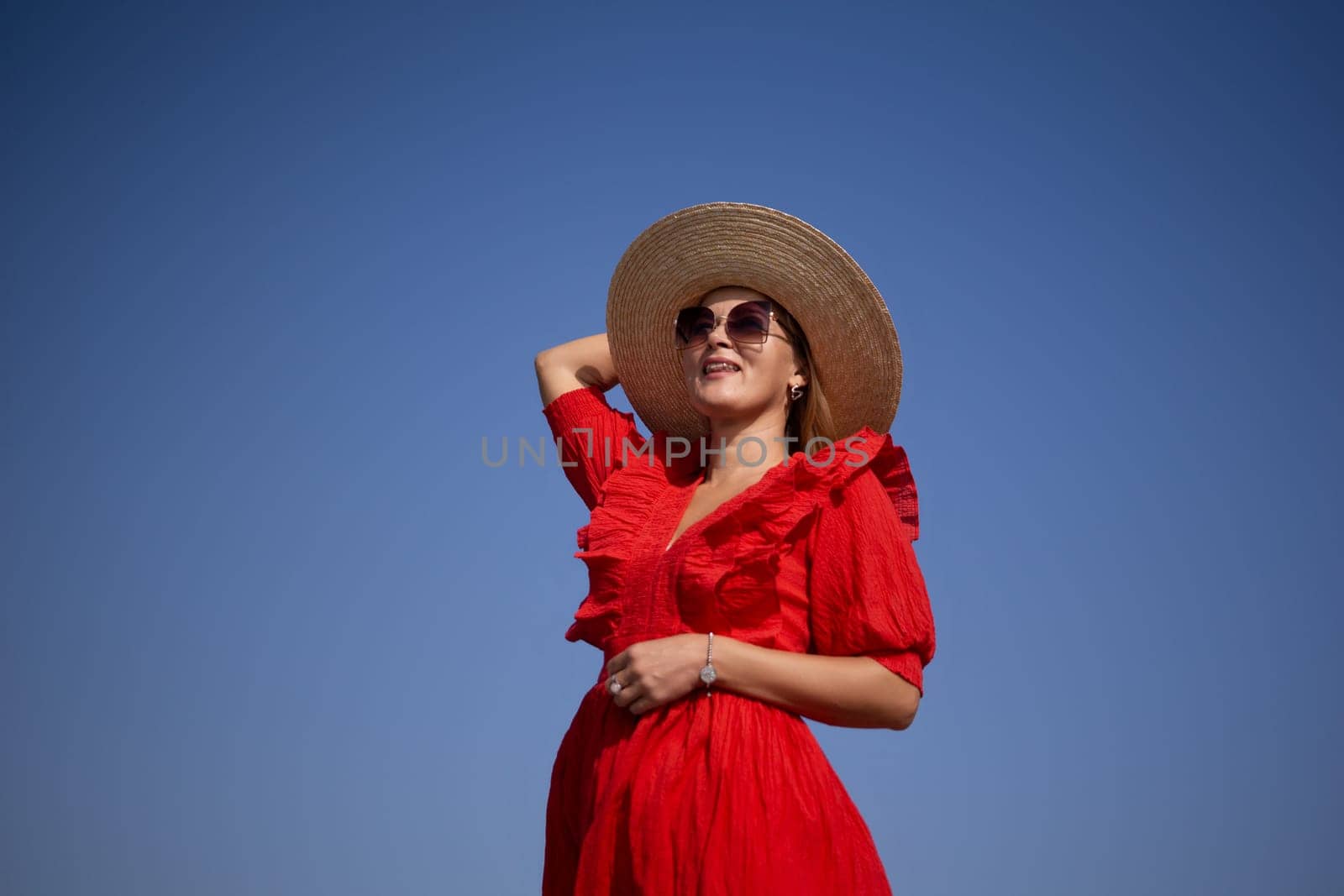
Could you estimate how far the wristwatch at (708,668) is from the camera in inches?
111

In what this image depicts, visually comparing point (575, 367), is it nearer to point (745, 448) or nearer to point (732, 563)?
point (745, 448)

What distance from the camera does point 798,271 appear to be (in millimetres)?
3477

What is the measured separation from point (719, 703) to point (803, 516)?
522 millimetres

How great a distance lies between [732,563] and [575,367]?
1171 millimetres

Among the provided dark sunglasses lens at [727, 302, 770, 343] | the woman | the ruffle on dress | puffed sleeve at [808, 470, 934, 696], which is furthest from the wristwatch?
dark sunglasses lens at [727, 302, 770, 343]

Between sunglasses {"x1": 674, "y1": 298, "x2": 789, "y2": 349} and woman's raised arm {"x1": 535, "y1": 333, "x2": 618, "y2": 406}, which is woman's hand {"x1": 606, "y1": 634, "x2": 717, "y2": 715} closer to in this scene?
sunglasses {"x1": 674, "y1": 298, "x2": 789, "y2": 349}

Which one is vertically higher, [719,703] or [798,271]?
[798,271]

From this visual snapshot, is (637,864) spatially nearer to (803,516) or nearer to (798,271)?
(803,516)

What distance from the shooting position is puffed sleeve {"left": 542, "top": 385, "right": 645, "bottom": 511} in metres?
3.67

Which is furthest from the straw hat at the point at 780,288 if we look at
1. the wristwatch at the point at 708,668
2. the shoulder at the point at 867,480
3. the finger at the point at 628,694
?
the finger at the point at 628,694

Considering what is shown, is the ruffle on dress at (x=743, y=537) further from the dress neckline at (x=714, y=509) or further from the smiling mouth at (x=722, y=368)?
the smiling mouth at (x=722, y=368)

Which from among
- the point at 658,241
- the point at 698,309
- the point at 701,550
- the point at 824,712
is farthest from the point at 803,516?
the point at 658,241

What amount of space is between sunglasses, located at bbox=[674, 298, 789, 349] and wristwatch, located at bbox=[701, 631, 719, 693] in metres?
0.98

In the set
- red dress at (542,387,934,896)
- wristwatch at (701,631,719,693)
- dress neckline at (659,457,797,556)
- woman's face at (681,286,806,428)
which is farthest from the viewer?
woman's face at (681,286,806,428)
